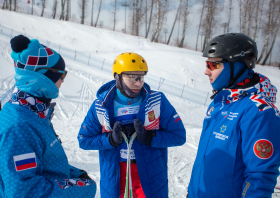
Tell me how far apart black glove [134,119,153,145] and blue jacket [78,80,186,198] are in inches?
2.7

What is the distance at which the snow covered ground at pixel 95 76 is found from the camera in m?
4.75

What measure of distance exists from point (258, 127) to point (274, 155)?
230 millimetres

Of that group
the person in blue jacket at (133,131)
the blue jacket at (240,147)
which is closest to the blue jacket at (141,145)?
the person in blue jacket at (133,131)

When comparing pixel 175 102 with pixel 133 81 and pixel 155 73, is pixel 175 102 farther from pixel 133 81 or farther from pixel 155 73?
pixel 133 81

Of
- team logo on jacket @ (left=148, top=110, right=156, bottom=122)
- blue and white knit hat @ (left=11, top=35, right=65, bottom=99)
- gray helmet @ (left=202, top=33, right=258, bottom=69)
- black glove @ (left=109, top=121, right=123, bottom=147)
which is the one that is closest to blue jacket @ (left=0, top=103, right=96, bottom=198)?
blue and white knit hat @ (left=11, top=35, right=65, bottom=99)

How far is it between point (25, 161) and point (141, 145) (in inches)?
52.3

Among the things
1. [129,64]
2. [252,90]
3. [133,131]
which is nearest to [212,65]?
[252,90]

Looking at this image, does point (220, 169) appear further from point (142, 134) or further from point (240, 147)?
point (142, 134)

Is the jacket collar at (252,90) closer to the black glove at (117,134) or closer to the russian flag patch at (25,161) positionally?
the black glove at (117,134)

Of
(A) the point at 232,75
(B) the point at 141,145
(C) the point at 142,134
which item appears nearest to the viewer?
(A) the point at 232,75

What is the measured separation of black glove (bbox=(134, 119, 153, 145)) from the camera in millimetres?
2180

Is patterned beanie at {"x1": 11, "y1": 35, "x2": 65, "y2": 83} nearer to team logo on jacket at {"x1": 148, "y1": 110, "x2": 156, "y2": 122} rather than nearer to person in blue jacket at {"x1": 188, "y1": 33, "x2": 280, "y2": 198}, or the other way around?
team logo on jacket at {"x1": 148, "y1": 110, "x2": 156, "y2": 122}

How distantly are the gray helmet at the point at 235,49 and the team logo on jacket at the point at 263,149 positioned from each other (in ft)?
2.96

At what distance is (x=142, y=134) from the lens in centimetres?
219
